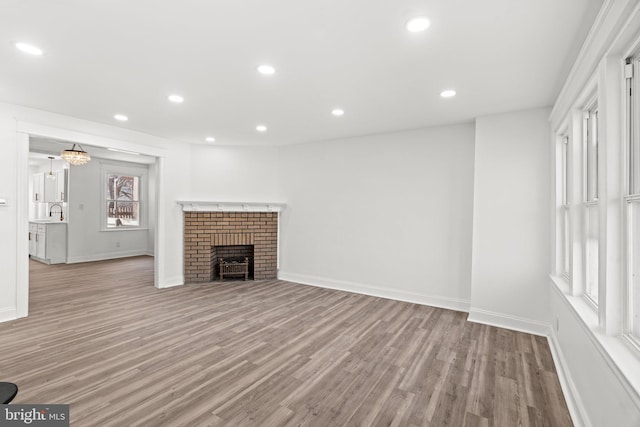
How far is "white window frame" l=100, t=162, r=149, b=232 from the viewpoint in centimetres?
773

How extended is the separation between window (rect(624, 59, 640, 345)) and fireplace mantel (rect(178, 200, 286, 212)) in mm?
4829

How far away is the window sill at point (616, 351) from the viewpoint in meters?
1.24

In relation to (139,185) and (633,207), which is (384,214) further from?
(139,185)

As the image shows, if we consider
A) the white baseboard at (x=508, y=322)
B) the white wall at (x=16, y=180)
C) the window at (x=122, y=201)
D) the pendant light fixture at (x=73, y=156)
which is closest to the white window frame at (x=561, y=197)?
the white baseboard at (x=508, y=322)

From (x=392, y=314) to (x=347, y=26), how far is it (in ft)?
10.8

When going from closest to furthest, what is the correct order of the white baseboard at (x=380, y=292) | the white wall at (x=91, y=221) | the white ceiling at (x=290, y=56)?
the white ceiling at (x=290, y=56) → the white baseboard at (x=380, y=292) → the white wall at (x=91, y=221)

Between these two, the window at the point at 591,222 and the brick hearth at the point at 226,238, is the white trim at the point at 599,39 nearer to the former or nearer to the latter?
the window at the point at 591,222

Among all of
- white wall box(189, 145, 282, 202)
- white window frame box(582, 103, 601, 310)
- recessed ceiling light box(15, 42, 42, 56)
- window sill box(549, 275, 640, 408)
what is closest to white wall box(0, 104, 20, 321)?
recessed ceiling light box(15, 42, 42, 56)

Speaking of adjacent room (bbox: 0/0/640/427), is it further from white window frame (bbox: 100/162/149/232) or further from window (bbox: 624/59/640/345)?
white window frame (bbox: 100/162/149/232)

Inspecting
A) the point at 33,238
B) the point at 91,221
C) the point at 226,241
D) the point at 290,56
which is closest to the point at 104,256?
the point at 91,221

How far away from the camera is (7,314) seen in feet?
11.6

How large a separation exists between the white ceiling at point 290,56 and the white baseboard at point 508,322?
7.89 ft

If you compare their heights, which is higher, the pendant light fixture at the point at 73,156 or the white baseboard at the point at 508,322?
the pendant light fixture at the point at 73,156

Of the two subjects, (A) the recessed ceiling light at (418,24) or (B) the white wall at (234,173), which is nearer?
(A) the recessed ceiling light at (418,24)
